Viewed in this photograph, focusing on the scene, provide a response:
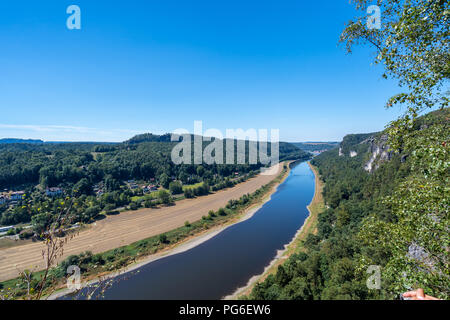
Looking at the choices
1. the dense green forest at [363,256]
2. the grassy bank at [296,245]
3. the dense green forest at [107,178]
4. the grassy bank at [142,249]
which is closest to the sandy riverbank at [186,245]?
the grassy bank at [142,249]

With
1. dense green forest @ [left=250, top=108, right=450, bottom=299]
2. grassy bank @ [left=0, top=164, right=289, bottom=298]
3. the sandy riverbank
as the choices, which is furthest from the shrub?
dense green forest @ [left=250, top=108, right=450, bottom=299]

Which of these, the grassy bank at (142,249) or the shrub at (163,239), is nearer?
the grassy bank at (142,249)

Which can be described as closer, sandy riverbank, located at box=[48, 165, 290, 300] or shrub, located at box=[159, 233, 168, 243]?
sandy riverbank, located at box=[48, 165, 290, 300]

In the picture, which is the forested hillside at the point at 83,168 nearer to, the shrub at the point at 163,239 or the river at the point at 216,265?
the shrub at the point at 163,239

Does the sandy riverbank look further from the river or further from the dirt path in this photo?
the dirt path
